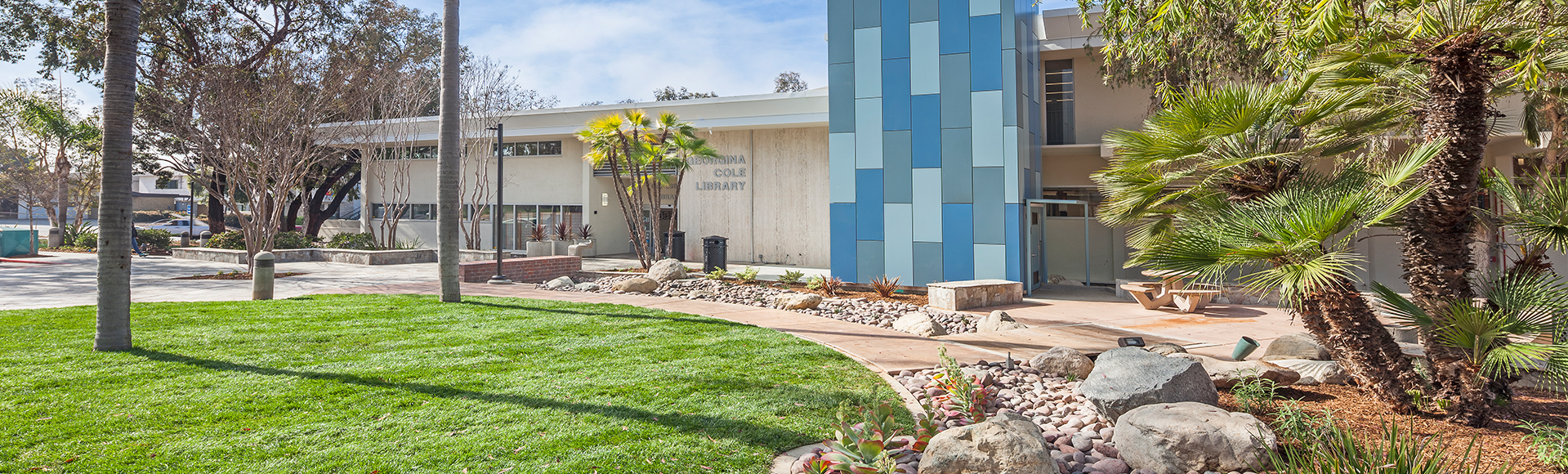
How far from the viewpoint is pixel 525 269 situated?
50.1ft

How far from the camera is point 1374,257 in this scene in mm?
14625

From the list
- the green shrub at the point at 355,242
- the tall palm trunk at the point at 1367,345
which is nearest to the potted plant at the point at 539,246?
the green shrub at the point at 355,242

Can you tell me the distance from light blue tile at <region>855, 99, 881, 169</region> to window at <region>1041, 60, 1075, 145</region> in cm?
454

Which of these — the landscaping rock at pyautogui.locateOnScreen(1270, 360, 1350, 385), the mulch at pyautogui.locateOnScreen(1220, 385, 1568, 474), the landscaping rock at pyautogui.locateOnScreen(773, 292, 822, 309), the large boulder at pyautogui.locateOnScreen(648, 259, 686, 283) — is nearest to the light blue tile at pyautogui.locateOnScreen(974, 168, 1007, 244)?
the landscaping rock at pyautogui.locateOnScreen(773, 292, 822, 309)

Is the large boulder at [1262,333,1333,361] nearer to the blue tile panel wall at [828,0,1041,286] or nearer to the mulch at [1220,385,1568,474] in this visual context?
the mulch at [1220,385,1568,474]

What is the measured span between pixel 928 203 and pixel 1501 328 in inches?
386

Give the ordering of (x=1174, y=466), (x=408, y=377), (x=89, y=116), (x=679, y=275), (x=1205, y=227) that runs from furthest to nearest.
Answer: (x=89, y=116) < (x=679, y=275) < (x=408, y=377) < (x=1205, y=227) < (x=1174, y=466)

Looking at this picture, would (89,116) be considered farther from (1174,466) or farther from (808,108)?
(1174,466)

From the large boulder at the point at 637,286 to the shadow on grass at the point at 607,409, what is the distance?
7.28 meters

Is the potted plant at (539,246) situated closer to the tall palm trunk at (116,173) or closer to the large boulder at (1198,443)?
the tall palm trunk at (116,173)

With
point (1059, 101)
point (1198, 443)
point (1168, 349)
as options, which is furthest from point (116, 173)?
point (1059, 101)

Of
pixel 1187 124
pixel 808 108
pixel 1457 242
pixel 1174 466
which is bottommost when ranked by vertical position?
pixel 1174 466

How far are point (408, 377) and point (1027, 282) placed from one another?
1043 cm

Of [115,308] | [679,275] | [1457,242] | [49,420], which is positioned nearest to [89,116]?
[679,275]
